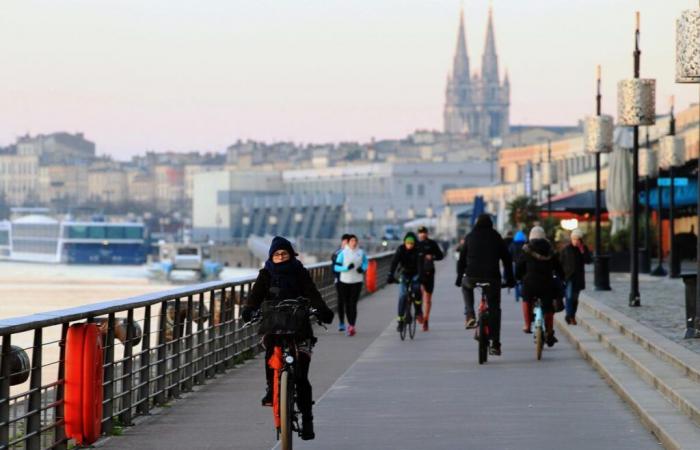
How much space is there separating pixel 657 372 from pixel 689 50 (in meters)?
5.27

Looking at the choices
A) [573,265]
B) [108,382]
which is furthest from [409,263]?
[108,382]

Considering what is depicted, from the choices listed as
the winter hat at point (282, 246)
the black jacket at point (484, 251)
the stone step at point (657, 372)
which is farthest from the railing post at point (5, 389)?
the black jacket at point (484, 251)

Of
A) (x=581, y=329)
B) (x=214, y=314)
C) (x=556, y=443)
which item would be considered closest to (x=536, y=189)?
(x=581, y=329)

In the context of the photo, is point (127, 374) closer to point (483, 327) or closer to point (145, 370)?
point (145, 370)

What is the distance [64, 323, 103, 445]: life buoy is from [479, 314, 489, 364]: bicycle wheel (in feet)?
29.7

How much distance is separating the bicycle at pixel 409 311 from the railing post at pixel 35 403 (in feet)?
53.0

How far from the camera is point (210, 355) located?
867 inches

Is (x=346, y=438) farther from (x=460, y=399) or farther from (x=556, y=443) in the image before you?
(x=460, y=399)

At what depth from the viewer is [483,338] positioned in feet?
75.8

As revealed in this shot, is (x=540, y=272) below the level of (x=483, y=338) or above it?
above

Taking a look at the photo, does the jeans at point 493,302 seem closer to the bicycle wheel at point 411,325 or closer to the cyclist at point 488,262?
the cyclist at point 488,262

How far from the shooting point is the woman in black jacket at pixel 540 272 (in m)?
24.4

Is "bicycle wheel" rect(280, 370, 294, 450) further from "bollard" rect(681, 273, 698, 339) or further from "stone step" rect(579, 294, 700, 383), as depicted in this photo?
"bollard" rect(681, 273, 698, 339)

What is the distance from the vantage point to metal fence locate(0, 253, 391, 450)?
12961 millimetres
